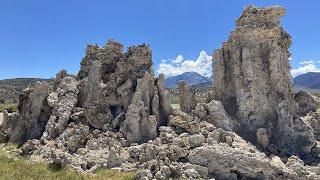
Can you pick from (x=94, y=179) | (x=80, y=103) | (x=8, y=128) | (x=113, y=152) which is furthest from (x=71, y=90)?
(x=94, y=179)

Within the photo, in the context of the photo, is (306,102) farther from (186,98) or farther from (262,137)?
(186,98)

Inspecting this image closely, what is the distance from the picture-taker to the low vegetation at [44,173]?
92.3 feet

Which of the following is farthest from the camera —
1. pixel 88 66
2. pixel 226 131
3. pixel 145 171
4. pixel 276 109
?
pixel 88 66

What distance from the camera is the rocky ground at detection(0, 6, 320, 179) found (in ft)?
101

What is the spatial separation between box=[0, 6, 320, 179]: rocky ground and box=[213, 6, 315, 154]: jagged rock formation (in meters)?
0.08

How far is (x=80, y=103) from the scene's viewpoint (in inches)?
1558

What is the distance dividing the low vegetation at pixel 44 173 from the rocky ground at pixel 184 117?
0.93m

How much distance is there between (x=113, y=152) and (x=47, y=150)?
17.7ft

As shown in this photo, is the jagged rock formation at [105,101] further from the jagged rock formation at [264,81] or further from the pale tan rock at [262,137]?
the pale tan rock at [262,137]

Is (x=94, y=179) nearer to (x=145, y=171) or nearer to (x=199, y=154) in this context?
(x=145, y=171)

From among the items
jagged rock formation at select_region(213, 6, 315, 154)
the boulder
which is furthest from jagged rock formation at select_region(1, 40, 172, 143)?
the boulder

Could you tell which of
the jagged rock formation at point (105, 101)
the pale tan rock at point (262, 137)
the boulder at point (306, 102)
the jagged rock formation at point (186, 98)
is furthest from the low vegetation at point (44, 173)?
the boulder at point (306, 102)

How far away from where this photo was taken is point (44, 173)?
28734 millimetres

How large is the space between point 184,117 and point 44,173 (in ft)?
39.4
